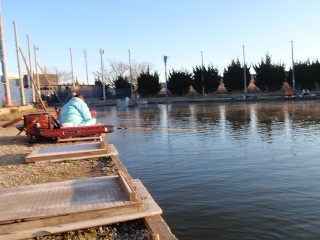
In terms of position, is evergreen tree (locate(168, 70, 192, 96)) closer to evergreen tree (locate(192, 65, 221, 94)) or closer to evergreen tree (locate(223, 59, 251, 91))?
evergreen tree (locate(192, 65, 221, 94))

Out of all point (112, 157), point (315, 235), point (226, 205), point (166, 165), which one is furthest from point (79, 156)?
point (315, 235)

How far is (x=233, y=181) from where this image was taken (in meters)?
7.64

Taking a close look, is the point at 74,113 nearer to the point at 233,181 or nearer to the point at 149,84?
the point at 233,181

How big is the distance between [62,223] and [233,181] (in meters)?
4.33

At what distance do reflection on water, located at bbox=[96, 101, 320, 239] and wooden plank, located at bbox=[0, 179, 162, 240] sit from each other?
1.16 meters

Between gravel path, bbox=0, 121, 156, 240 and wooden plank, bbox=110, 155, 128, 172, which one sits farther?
wooden plank, bbox=110, 155, 128, 172

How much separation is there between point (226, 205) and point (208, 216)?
61 centimetres

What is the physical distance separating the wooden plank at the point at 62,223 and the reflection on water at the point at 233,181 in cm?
116

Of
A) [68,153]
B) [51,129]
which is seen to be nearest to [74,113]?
[51,129]

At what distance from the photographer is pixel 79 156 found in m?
8.30

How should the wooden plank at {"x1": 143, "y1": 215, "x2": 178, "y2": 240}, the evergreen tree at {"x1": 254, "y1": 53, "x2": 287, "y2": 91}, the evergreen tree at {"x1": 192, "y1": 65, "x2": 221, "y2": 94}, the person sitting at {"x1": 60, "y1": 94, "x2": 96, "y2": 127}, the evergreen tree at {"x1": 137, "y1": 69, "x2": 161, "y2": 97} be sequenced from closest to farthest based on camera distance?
the wooden plank at {"x1": 143, "y1": 215, "x2": 178, "y2": 240}, the person sitting at {"x1": 60, "y1": 94, "x2": 96, "y2": 127}, the evergreen tree at {"x1": 254, "y1": 53, "x2": 287, "y2": 91}, the evergreen tree at {"x1": 192, "y1": 65, "x2": 221, "y2": 94}, the evergreen tree at {"x1": 137, "y1": 69, "x2": 161, "y2": 97}

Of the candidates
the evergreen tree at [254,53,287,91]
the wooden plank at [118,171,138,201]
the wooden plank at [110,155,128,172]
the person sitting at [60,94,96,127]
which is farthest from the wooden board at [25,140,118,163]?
the evergreen tree at [254,53,287,91]

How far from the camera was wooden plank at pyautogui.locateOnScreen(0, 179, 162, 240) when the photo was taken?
4000mm

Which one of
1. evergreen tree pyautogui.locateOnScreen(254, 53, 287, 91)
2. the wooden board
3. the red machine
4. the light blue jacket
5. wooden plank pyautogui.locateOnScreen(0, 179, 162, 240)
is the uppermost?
evergreen tree pyautogui.locateOnScreen(254, 53, 287, 91)
